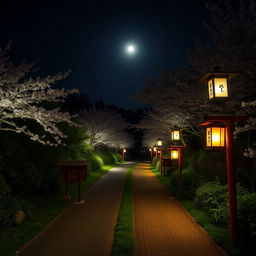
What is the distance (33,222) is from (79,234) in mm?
2228

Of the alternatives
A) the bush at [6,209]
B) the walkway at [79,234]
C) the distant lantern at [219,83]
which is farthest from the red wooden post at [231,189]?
the bush at [6,209]

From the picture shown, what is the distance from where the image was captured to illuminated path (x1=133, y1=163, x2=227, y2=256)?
224 inches

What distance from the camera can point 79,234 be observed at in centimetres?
679

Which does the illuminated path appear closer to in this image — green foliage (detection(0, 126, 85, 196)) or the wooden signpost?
the wooden signpost

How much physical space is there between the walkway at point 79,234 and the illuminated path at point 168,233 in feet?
2.94

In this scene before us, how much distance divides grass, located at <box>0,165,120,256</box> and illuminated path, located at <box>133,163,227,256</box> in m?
3.08

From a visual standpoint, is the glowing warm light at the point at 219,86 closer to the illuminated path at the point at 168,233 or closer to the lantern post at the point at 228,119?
the lantern post at the point at 228,119

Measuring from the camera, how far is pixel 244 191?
8383mm

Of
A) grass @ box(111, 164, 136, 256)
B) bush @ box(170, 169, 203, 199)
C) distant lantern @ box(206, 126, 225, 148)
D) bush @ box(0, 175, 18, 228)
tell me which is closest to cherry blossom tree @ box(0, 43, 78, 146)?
bush @ box(0, 175, 18, 228)

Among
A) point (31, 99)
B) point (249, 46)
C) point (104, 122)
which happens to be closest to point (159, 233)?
point (31, 99)

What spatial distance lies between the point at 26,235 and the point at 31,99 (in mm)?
4211

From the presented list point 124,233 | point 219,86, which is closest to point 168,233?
point 124,233

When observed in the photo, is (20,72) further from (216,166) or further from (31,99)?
(216,166)

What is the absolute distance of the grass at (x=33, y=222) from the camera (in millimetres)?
6117
